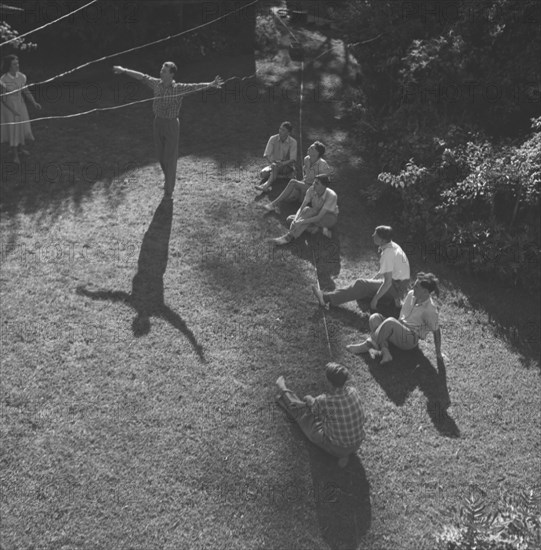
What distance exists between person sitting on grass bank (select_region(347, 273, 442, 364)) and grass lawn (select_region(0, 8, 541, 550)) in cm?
20

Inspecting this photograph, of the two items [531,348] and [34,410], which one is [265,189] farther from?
[34,410]

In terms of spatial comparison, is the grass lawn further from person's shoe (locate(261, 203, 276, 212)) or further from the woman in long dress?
the woman in long dress

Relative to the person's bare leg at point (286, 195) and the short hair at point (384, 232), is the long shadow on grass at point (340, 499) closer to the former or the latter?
the short hair at point (384, 232)

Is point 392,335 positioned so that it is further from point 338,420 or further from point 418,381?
point 338,420

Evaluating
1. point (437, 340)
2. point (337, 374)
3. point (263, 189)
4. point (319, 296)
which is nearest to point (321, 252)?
point (319, 296)

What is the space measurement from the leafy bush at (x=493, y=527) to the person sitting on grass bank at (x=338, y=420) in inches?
40.9

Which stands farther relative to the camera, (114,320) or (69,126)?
(69,126)

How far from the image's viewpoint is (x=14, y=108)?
11.2 meters

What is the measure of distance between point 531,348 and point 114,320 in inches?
197

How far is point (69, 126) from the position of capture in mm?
12672

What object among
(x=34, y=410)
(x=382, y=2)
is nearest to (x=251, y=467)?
(x=34, y=410)

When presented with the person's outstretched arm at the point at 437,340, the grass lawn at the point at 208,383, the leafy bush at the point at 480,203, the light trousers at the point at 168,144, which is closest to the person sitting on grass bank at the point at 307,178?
the grass lawn at the point at 208,383

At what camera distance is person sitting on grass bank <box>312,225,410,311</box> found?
7.97 m

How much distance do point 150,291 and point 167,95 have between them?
114 inches
